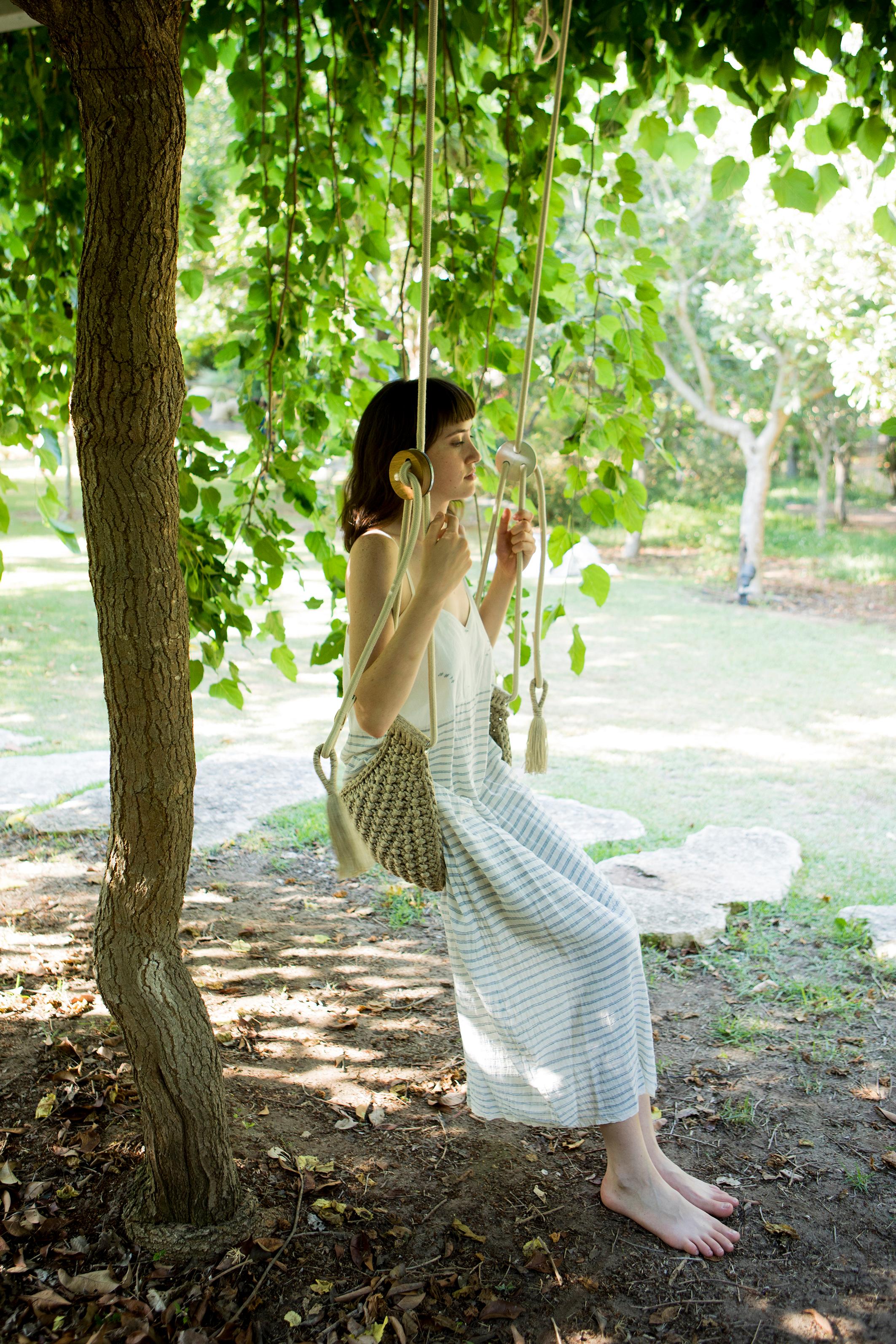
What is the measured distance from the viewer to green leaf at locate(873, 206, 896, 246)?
204 cm

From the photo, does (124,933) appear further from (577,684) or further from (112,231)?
(577,684)

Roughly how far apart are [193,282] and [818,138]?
1.44 metres

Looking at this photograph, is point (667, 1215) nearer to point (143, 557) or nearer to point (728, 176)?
point (143, 557)

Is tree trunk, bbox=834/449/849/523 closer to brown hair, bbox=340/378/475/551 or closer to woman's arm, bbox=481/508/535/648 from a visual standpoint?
woman's arm, bbox=481/508/535/648

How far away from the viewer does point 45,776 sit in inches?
161

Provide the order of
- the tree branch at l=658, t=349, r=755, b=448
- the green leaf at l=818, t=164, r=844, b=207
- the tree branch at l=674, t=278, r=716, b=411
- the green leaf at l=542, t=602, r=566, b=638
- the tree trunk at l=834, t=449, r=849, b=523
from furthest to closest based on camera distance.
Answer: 1. the tree trunk at l=834, t=449, r=849, b=523
2. the tree branch at l=674, t=278, r=716, b=411
3. the tree branch at l=658, t=349, r=755, b=448
4. the green leaf at l=542, t=602, r=566, b=638
5. the green leaf at l=818, t=164, r=844, b=207

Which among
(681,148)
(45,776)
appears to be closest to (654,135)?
(681,148)

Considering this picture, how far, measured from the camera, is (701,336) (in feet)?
40.8

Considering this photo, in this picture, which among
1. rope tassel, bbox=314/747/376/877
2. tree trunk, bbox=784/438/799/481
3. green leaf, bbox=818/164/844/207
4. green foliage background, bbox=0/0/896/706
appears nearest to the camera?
rope tassel, bbox=314/747/376/877

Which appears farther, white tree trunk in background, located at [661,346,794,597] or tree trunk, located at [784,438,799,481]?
tree trunk, located at [784,438,799,481]

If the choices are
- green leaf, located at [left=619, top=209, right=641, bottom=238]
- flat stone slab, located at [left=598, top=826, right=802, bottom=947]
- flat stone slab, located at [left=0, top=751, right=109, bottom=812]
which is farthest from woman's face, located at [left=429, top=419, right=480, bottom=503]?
flat stone slab, located at [left=0, top=751, right=109, bottom=812]

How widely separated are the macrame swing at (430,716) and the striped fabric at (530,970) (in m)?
0.05

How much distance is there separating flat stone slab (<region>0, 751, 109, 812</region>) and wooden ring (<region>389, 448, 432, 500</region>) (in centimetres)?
278

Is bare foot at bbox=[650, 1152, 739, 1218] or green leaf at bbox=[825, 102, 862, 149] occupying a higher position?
green leaf at bbox=[825, 102, 862, 149]
